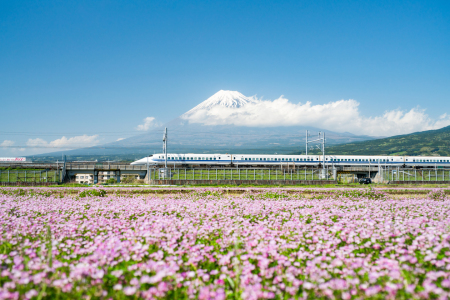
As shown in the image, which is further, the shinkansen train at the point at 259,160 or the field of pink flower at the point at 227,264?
the shinkansen train at the point at 259,160

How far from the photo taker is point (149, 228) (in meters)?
5.81

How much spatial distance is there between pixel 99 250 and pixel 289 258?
2.68 m

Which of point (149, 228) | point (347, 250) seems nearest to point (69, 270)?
point (149, 228)

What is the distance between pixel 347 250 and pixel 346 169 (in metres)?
48.4

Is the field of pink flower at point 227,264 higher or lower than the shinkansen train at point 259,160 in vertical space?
lower

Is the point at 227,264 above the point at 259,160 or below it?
below

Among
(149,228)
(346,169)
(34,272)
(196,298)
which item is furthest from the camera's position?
(346,169)

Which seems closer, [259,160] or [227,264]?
[227,264]

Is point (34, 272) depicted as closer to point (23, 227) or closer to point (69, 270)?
point (69, 270)

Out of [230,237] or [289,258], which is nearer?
[289,258]

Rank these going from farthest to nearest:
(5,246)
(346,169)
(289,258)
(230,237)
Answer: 1. (346,169)
2. (230,237)
3. (5,246)
4. (289,258)

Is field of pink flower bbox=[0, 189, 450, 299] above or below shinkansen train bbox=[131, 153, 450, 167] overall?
below

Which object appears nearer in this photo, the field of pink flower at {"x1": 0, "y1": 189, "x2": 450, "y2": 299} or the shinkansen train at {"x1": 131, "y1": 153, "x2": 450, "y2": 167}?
the field of pink flower at {"x1": 0, "y1": 189, "x2": 450, "y2": 299}

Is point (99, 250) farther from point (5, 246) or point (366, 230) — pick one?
point (366, 230)
